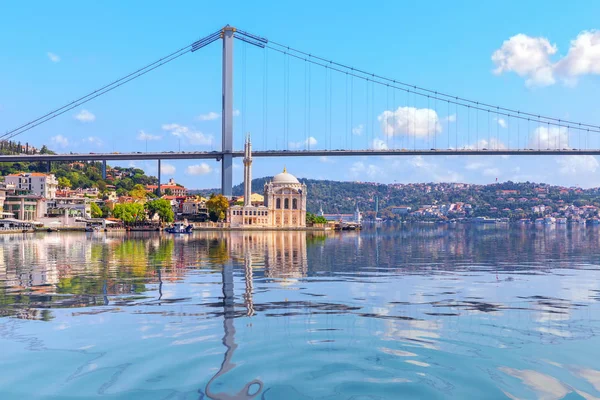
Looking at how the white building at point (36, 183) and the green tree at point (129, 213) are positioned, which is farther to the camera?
the white building at point (36, 183)

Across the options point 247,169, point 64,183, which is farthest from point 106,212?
point 64,183

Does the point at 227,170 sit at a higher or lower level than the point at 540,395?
higher

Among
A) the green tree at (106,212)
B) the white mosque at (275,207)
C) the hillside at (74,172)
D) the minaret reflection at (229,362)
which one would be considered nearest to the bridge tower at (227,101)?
the white mosque at (275,207)

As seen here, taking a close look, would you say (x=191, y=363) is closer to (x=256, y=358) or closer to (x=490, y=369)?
(x=256, y=358)

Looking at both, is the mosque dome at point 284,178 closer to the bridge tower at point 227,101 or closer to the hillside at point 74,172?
the bridge tower at point 227,101

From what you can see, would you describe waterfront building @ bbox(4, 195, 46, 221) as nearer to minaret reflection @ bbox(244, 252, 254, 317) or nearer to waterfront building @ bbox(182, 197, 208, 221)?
waterfront building @ bbox(182, 197, 208, 221)

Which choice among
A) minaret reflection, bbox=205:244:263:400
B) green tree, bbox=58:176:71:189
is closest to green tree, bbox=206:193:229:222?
green tree, bbox=58:176:71:189

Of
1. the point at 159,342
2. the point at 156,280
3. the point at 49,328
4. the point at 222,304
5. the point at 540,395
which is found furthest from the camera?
the point at 156,280

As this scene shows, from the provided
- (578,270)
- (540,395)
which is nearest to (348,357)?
(540,395)
